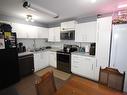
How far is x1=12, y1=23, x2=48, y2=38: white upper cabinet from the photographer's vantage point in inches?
123

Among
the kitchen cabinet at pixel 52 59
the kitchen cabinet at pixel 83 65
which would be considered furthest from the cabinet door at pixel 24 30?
the kitchen cabinet at pixel 83 65

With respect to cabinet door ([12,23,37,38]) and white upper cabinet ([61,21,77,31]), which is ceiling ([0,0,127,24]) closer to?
cabinet door ([12,23,37,38])

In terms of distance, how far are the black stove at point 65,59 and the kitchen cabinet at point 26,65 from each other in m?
1.19

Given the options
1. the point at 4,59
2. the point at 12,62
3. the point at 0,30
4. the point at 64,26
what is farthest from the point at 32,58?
the point at 64,26

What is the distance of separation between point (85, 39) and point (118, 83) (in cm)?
206

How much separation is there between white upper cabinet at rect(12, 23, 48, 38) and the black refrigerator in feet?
1.85

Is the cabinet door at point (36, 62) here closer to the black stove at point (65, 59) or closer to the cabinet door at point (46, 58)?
the cabinet door at point (46, 58)

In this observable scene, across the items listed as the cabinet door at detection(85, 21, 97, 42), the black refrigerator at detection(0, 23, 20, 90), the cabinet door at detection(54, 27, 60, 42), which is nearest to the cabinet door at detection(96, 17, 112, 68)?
the cabinet door at detection(85, 21, 97, 42)

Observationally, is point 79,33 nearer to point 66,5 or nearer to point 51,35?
point 66,5

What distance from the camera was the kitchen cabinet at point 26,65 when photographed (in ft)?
9.73

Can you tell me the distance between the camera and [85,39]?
3.17 meters

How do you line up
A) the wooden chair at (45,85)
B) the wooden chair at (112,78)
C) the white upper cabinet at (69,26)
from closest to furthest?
the wooden chair at (45,85) < the wooden chair at (112,78) < the white upper cabinet at (69,26)

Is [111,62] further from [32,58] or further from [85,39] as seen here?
[32,58]

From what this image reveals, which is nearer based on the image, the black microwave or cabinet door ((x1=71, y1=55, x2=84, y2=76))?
cabinet door ((x1=71, y1=55, x2=84, y2=76))
